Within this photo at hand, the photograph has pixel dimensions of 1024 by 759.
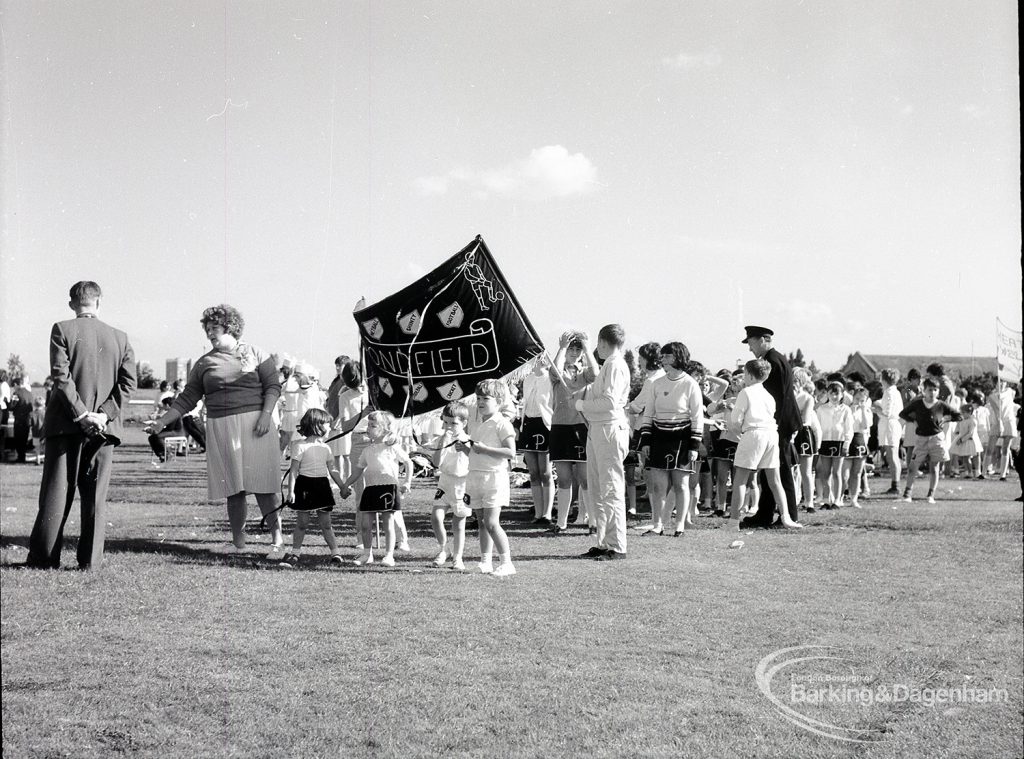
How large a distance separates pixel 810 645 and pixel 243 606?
3528mm

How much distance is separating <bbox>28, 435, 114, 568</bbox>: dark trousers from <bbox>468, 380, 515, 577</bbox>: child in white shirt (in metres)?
2.82

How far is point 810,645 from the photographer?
519 centimetres

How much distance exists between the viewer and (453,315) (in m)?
8.92

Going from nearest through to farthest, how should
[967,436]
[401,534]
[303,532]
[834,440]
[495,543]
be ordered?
1. [495,543]
2. [303,532]
3. [401,534]
4. [834,440]
5. [967,436]

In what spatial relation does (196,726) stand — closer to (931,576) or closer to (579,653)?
(579,653)

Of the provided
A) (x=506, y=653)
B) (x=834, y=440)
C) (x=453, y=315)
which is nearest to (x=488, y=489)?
(x=453, y=315)

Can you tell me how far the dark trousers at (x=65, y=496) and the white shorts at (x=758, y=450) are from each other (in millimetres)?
6381

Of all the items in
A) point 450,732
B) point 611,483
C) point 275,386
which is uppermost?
point 275,386

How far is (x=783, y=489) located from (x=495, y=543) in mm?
4491

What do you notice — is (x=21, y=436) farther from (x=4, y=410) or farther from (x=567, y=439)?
(x=567, y=439)

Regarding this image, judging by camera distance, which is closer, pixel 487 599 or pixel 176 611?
pixel 176 611

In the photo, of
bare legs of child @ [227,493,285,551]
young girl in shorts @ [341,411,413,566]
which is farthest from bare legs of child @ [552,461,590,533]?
bare legs of child @ [227,493,285,551]

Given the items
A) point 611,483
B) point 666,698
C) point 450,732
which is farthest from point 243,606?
point 611,483

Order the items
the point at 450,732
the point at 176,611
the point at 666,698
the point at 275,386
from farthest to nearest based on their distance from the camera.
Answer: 1. the point at 275,386
2. the point at 176,611
3. the point at 666,698
4. the point at 450,732
